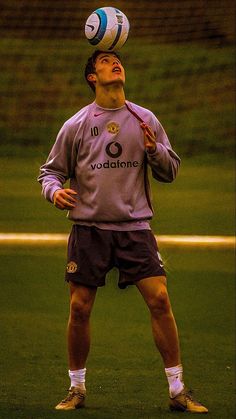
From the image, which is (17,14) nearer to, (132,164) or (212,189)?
(212,189)

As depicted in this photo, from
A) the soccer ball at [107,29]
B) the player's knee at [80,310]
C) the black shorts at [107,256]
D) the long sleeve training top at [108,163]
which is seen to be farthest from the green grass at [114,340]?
the soccer ball at [107,29]

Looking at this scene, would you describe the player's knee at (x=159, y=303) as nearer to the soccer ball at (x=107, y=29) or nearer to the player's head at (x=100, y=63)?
the player's head at (x=100, y=63)

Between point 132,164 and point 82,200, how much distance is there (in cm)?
24

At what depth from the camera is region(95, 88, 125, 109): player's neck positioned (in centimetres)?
492

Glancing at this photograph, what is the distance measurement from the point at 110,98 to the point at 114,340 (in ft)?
5.63

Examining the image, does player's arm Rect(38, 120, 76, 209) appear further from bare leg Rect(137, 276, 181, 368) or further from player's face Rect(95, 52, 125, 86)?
bare leg Rect(137, 276, 181, 368)

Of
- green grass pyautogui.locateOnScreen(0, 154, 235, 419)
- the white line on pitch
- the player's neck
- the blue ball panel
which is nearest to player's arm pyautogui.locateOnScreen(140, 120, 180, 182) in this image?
the player's neck

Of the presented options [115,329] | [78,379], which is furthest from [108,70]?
[115,329]

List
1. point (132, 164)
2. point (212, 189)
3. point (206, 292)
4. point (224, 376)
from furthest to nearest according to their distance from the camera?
point (212, 189) → point (206, 292) → point (224, 376) → point (132, 164)

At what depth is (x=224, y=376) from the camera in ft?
18.3

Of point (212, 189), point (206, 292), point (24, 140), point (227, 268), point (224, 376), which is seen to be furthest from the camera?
point (24, 140)

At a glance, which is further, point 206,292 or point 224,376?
point 206,292

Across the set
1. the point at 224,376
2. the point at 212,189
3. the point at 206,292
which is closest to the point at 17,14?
the point at 212,189

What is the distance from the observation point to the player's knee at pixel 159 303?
16.0ft
